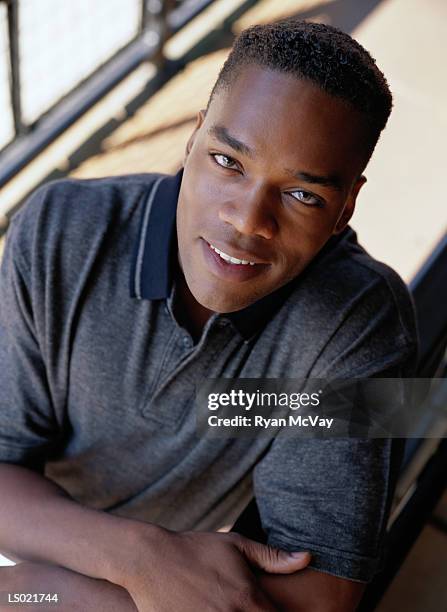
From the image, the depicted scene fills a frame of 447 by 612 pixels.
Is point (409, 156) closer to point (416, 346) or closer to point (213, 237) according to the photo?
point (416, 346)

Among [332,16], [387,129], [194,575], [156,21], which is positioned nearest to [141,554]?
[194,575]

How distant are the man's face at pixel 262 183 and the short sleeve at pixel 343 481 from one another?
175mm

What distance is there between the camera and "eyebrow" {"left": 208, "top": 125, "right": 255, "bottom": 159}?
36.7 inches

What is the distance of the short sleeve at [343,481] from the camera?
107 centimetres

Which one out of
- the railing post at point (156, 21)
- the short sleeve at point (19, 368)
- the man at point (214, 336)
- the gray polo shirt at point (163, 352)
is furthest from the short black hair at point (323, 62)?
the railing post at point (156, 21)

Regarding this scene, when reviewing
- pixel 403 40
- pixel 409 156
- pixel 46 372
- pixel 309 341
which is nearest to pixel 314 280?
pixel 309 341

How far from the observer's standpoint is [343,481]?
3.55ft

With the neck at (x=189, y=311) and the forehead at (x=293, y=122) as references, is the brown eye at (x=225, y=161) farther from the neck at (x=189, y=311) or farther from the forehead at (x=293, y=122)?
the neck at (x=189, y=311)

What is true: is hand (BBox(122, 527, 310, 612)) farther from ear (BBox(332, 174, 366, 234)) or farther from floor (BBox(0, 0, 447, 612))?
floor (BBox(0, 0, 447, 612))

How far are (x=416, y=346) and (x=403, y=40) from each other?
88.8 inches

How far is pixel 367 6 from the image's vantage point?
3.25 metres

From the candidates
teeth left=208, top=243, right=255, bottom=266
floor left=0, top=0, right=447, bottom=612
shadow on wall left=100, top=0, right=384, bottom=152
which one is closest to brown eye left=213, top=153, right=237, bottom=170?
teeth left=208, top=243, right=255, bottom=266

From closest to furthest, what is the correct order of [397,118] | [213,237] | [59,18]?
1. [213,237]
2. [59,18]
3. [397,118]

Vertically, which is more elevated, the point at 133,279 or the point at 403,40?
the point at 403,40
